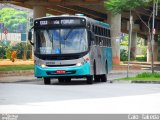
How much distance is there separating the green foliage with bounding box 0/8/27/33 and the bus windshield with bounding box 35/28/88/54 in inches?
5472

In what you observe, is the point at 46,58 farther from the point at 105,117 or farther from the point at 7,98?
the point at 105,117

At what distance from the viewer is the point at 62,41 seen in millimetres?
29641

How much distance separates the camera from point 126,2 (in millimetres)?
40250

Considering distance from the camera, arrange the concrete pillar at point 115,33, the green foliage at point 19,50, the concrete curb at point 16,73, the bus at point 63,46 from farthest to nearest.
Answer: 1. the green foliage at point 19,50
2. the concrete pillar at point 115,33
3. the concrete curb at point 16,73
4. the bus at point 63,46

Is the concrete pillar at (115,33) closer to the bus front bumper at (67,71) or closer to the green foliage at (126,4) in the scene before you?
the green foliage at (126,4)

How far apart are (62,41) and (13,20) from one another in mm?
141598

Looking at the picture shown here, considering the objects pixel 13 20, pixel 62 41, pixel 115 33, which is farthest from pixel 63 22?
pixel 13 20

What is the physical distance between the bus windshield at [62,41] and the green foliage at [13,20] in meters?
139

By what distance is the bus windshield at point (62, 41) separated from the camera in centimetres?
2959

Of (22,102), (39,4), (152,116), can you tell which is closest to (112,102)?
(22,102)

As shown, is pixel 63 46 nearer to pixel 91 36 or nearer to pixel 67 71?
pixel 67 71

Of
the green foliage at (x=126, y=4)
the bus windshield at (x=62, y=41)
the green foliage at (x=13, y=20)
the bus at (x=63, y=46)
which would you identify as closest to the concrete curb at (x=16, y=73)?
the green foliage at (x=126, y=4)

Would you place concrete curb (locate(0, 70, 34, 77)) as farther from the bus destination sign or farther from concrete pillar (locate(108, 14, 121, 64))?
concrete pillar (locate(108, 14, 121, 64))

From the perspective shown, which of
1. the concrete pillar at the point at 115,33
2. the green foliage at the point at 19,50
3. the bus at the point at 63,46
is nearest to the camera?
the bus at the point at 63,46
